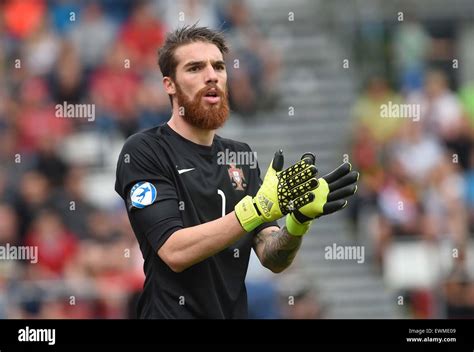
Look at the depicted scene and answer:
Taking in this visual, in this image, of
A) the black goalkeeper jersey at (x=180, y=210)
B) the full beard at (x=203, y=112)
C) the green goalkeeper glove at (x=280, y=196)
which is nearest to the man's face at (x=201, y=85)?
the full beard at (x=203, y=112)

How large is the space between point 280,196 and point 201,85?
31.7 inches

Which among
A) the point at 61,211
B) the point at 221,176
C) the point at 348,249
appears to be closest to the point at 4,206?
the point at 61,211

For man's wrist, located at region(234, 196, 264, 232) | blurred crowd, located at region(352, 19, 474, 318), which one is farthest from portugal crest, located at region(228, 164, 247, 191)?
blurred crowd, located at region(352, 19, 474, 318)

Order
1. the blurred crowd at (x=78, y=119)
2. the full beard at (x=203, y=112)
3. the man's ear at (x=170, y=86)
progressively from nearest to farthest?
the full beard at (x=203, y=112)
the man's ear at (x=170, y=86)
the blurred crowd at (x=78, y=119)

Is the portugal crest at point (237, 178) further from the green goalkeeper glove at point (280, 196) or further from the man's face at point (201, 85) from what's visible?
the green goalkeeper glove at point (280, 196)

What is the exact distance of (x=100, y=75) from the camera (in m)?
12.3

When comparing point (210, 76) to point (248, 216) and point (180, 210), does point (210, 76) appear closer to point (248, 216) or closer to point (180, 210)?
point (180, 210)

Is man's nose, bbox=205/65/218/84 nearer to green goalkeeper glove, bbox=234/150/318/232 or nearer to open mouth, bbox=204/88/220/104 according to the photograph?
open mouth, bbox=204/88/220/104

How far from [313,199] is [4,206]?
5.93 metres

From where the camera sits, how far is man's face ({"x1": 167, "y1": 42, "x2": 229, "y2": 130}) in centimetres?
621

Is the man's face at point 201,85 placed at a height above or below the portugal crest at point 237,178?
above

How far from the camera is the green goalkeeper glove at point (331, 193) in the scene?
574 centimetres
